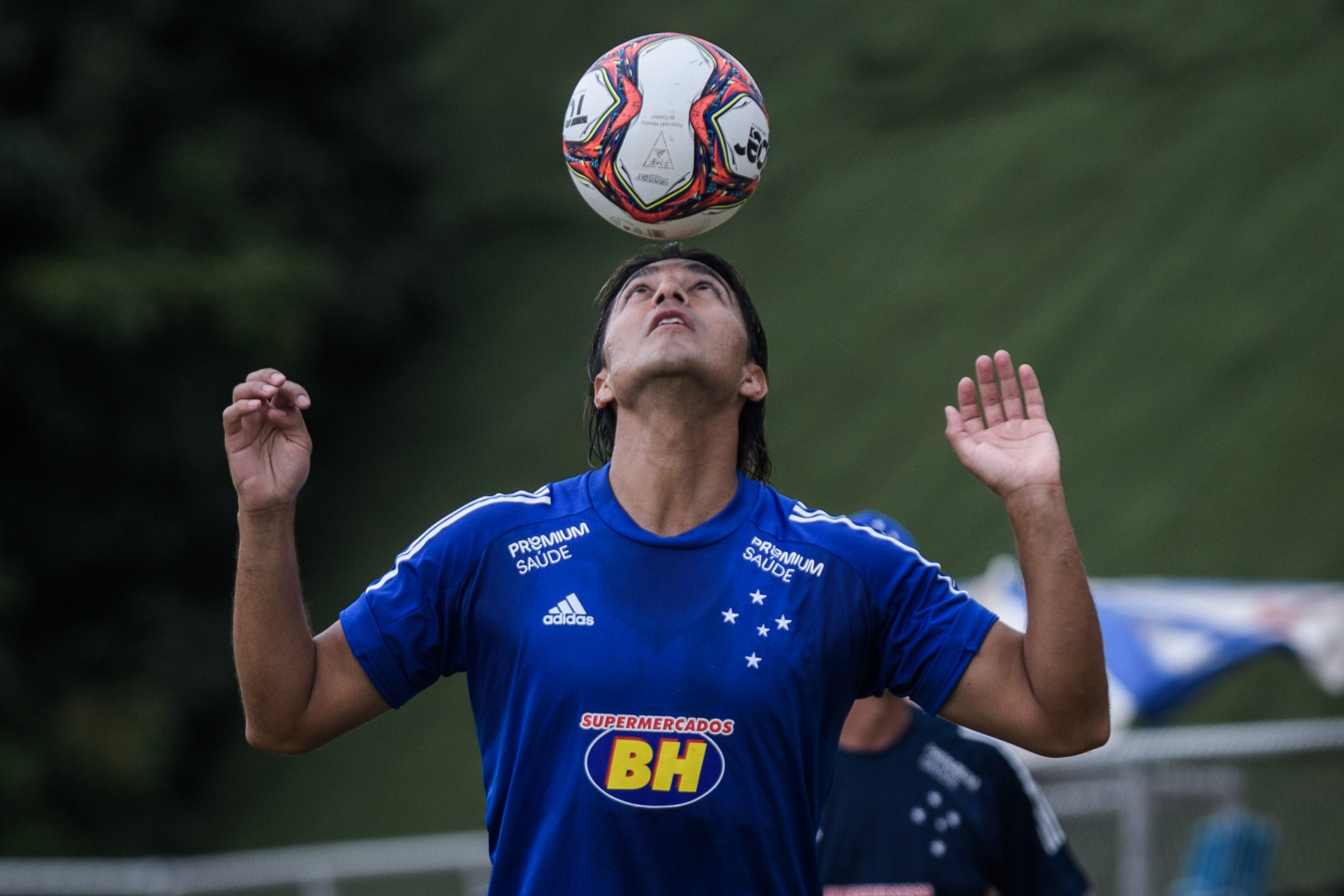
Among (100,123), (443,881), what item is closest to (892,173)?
(100,123)

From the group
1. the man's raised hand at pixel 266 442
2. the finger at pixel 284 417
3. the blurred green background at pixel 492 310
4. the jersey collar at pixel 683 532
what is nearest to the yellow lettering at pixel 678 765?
the jersey collar at pixel 683 532

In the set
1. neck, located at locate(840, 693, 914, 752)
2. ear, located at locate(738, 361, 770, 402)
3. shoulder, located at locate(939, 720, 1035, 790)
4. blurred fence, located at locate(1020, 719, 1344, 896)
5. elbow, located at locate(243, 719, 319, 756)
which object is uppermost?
ear, located at locate(738, 361, 770, 402)

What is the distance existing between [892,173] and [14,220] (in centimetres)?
977

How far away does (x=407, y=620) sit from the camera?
3324 mm

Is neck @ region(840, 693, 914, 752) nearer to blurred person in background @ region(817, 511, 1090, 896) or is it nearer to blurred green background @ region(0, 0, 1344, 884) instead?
blurred person in background @ region(817, 511, 1090, 896)

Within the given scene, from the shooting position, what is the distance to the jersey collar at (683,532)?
3.37 metres

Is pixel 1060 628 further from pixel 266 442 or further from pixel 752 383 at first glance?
pixel 266 442

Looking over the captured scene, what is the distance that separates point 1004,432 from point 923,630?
499mm

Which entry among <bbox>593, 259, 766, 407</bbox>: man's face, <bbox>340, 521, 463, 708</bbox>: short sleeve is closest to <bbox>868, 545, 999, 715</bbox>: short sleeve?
<bbox>593, 259, 766, 407</bbox>: man's face

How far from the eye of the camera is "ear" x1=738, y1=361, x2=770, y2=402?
12.3ft

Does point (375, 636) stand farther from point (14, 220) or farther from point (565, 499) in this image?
point (14, 220)

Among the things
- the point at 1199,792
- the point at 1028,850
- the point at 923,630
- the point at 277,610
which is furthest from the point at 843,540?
the point at 1199,792

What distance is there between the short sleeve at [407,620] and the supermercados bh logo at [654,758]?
42 cm

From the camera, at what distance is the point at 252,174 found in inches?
663
